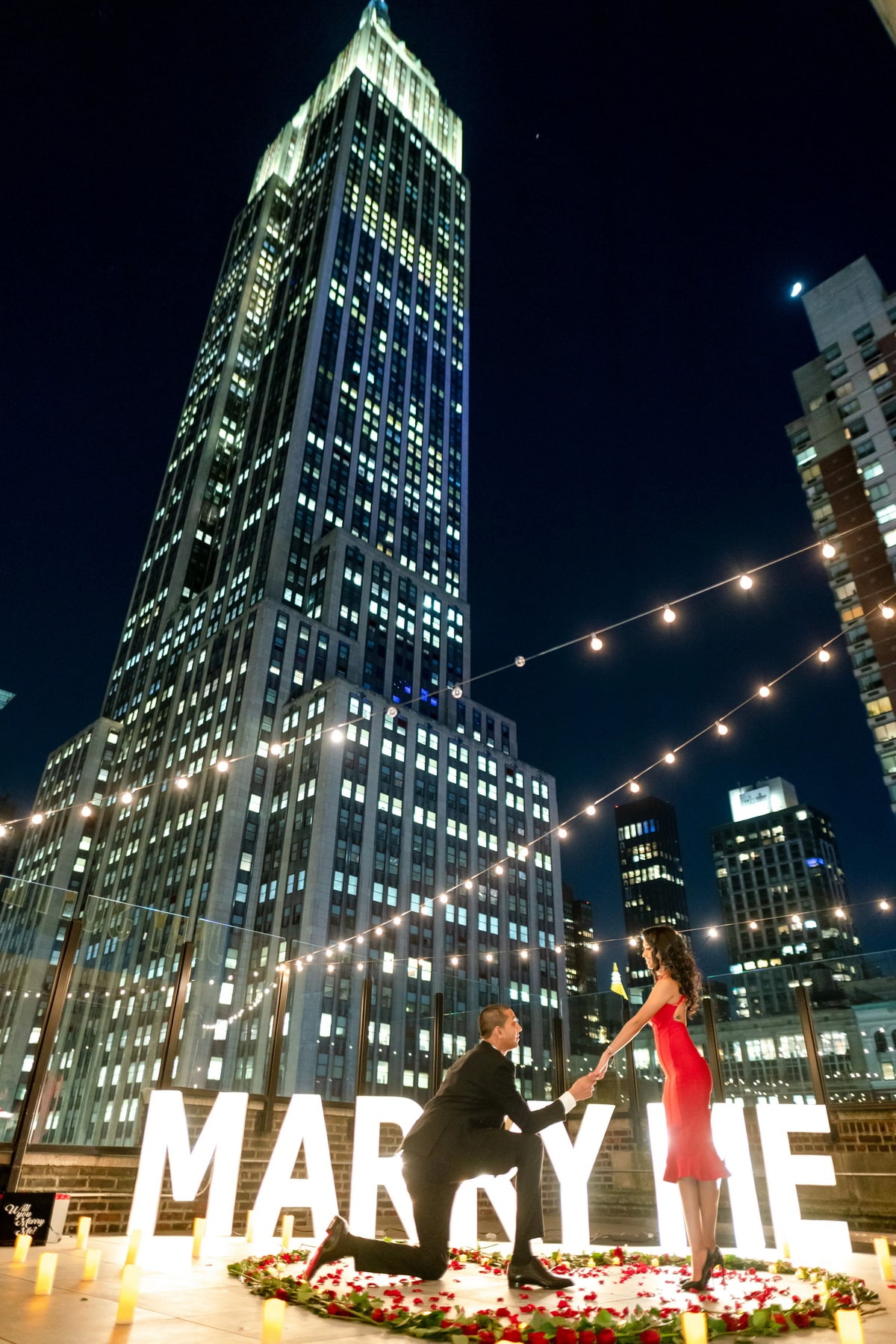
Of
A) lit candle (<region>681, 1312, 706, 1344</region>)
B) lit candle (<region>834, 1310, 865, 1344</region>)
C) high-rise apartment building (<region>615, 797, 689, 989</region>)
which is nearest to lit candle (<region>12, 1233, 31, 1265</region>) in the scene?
lit candle (<region>681, 1312, 706, 1344</region>)

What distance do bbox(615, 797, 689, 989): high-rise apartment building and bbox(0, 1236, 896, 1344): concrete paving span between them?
506ft

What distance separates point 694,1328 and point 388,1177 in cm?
442

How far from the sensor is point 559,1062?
9898mm

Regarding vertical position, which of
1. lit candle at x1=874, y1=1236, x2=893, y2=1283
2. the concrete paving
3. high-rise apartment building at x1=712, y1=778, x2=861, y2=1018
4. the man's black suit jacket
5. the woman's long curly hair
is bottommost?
the concrete paving

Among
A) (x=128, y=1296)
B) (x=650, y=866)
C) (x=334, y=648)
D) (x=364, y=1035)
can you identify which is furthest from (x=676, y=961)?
(x=650, y=866)

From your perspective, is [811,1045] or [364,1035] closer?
[811,1045]

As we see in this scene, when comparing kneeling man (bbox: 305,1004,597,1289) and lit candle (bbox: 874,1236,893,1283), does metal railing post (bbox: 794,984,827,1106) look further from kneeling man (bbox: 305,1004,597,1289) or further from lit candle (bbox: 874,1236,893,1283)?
kneeling man (bbox: 305,1004,597,1289)

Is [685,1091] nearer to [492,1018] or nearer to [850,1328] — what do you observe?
[492,1018]

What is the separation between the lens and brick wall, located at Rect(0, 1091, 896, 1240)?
6.91 metres

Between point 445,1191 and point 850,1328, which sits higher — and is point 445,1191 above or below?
above

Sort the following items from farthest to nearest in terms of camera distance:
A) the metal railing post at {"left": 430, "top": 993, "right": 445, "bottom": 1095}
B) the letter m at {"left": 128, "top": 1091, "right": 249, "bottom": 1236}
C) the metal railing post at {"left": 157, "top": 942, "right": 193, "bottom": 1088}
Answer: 1. the metal railing post at {"left": 430, "top": 993, "right": 445, "bottom": 1095}
2. the metal railing post at {"left": 157, "top": 942, "right": 193, "bottom": 1088}
3. the letter m at {"left": 128, "top": 1091, "right": 249, "bottom": 1236}

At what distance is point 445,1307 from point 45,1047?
5187 millimetres

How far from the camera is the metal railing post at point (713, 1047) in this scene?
8.62 metres

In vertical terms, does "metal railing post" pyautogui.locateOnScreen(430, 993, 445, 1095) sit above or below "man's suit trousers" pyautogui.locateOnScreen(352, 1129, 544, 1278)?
above
